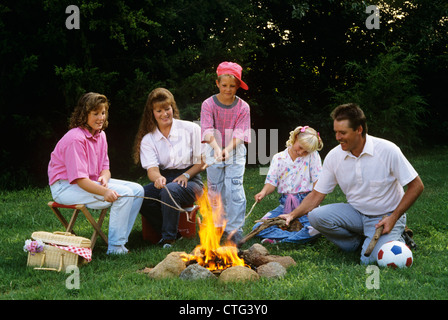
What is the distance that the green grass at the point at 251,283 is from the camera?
10.5ft

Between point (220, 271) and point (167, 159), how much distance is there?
170 cm

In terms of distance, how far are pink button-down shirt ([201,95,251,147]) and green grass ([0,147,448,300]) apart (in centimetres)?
115

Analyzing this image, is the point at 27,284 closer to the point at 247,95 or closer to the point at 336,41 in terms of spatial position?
the point at 247,95

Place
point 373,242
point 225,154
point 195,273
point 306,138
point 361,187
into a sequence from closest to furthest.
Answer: point 195,273
point 373,242
point 361,187
point 225,154
point 306,138

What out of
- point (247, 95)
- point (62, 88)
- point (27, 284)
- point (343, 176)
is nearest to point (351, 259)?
point (343, 176)

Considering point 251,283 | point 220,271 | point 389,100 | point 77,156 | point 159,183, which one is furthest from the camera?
point 389,100

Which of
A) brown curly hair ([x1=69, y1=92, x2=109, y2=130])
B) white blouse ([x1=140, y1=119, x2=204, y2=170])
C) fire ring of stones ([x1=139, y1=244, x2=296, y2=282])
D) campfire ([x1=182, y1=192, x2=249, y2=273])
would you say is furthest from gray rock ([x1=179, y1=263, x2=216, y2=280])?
brown curly hair ([x1=69, y1=92, x2=109, y2=130])

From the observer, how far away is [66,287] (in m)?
3.45

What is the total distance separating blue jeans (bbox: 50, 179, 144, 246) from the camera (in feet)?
14.3

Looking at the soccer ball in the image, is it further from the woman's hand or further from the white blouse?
the woman's hand

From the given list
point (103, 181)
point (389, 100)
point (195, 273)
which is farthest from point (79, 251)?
point (389, 100)

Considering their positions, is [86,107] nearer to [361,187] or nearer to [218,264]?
[218,264]

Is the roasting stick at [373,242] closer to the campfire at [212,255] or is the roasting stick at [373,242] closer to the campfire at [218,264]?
the campfire at [218,264]

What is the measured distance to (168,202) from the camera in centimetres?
473
